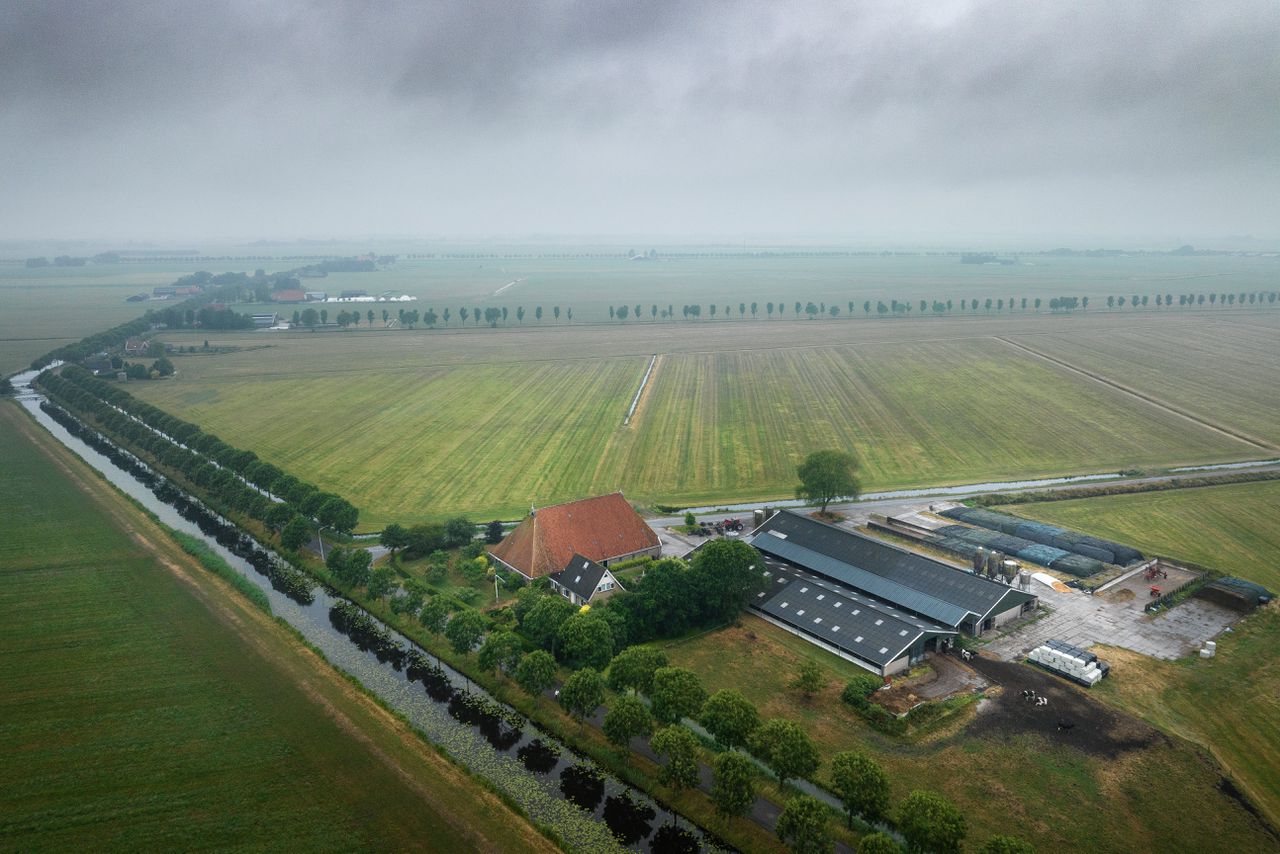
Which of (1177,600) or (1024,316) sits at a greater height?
(1024,316)

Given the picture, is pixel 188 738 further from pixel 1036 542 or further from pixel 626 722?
pixel 1036 542

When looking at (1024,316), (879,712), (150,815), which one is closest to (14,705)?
(150,815)

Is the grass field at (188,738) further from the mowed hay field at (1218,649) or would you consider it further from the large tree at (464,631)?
the mowed hay field at (1218,649)

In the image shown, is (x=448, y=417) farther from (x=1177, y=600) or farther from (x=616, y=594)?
(x=1177, y=600)

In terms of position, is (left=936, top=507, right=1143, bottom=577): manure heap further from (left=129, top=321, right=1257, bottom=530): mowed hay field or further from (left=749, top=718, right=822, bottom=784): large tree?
(left=749, top=718, right=822, bottom=784): large tree

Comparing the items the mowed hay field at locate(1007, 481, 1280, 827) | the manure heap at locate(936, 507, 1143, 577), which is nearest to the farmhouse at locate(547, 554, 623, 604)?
the manure heap at locate(936, 507, 1143, 577)

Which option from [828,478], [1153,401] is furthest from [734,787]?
[1153,401]
